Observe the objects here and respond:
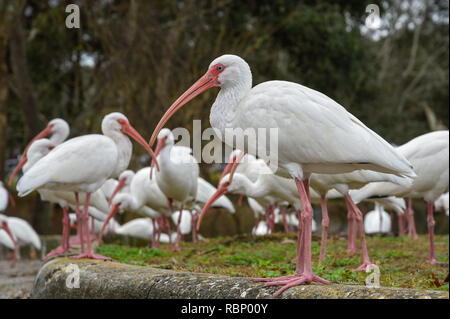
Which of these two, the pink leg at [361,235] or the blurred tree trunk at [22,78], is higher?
the blurred tree trunk at [22,78]

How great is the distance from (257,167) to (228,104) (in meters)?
7.10

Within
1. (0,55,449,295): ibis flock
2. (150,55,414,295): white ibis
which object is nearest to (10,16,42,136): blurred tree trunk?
(0,55,449,295): ibis flock

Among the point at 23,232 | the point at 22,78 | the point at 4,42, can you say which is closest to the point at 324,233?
the point at 23,232

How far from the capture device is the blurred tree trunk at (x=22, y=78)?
15.5 m

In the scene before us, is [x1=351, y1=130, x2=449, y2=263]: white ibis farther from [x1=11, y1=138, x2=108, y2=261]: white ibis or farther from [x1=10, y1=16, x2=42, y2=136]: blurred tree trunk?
[x1=10, y1=16, x2=42, y2=136]: blurred tree trunk

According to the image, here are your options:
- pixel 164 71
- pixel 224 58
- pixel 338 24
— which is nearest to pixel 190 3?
pixel 164 71

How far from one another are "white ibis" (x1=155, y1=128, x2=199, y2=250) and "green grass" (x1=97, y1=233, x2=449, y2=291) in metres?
1.15

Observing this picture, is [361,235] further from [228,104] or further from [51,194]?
[51,194]

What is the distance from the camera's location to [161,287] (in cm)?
462

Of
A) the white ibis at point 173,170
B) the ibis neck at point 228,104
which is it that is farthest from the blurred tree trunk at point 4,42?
the ibis neck at point 228,104

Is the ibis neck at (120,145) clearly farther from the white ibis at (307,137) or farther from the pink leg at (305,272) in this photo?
the pink leg at (305,272)

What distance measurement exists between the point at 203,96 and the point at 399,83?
56.5 ft

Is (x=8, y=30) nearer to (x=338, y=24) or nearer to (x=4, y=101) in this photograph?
(x=4, y=101)
